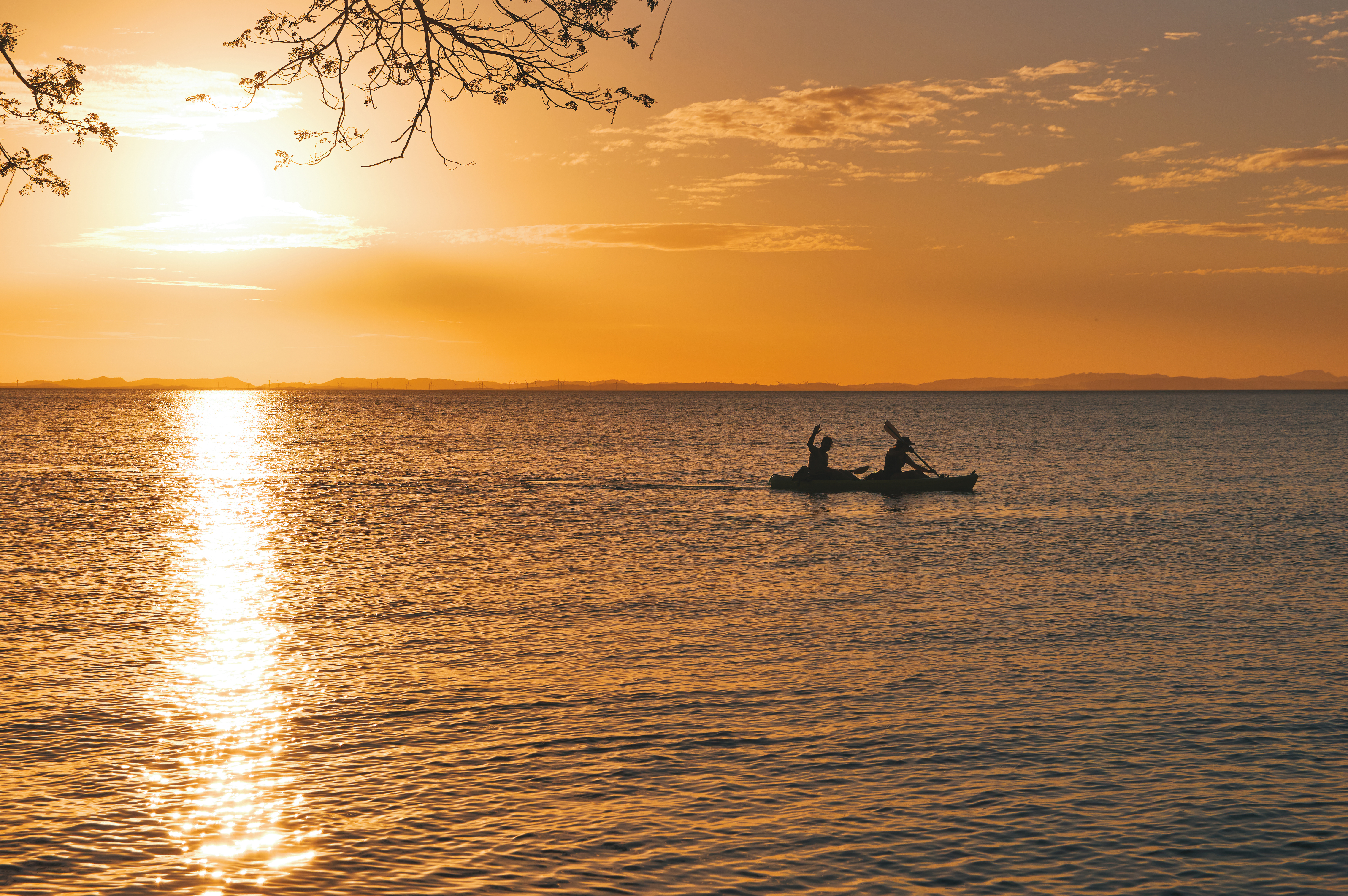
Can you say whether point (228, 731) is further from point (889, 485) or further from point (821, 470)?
point (889, 485)

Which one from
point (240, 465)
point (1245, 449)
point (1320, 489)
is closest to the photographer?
point (1320, 489)

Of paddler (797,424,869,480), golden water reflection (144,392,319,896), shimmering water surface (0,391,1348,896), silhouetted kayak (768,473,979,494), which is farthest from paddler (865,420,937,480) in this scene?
golden water reflection (144,392,319,896)

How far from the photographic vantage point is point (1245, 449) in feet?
277

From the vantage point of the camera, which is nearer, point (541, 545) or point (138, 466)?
point (541, 545)

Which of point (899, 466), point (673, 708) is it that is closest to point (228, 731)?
point (673, 708)

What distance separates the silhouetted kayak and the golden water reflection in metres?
22.8

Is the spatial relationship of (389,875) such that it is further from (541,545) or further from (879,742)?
(541,545)

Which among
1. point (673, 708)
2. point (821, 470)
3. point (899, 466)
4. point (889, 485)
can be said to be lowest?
point (673, 708)

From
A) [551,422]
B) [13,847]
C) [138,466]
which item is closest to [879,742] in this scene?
[13,847]

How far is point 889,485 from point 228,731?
34.2 meters

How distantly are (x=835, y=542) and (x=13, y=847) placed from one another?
24.4 m

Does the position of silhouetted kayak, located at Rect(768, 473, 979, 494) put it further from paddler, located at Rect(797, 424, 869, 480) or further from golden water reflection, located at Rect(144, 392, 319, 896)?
golden water reflection, located at Rect(144, 392, 319, 896)

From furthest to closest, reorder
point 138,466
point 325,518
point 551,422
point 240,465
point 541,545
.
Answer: point 551,422, point 240,465, point 138,466, point 325,518, point 541,545

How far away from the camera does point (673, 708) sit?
1386 centimetres
